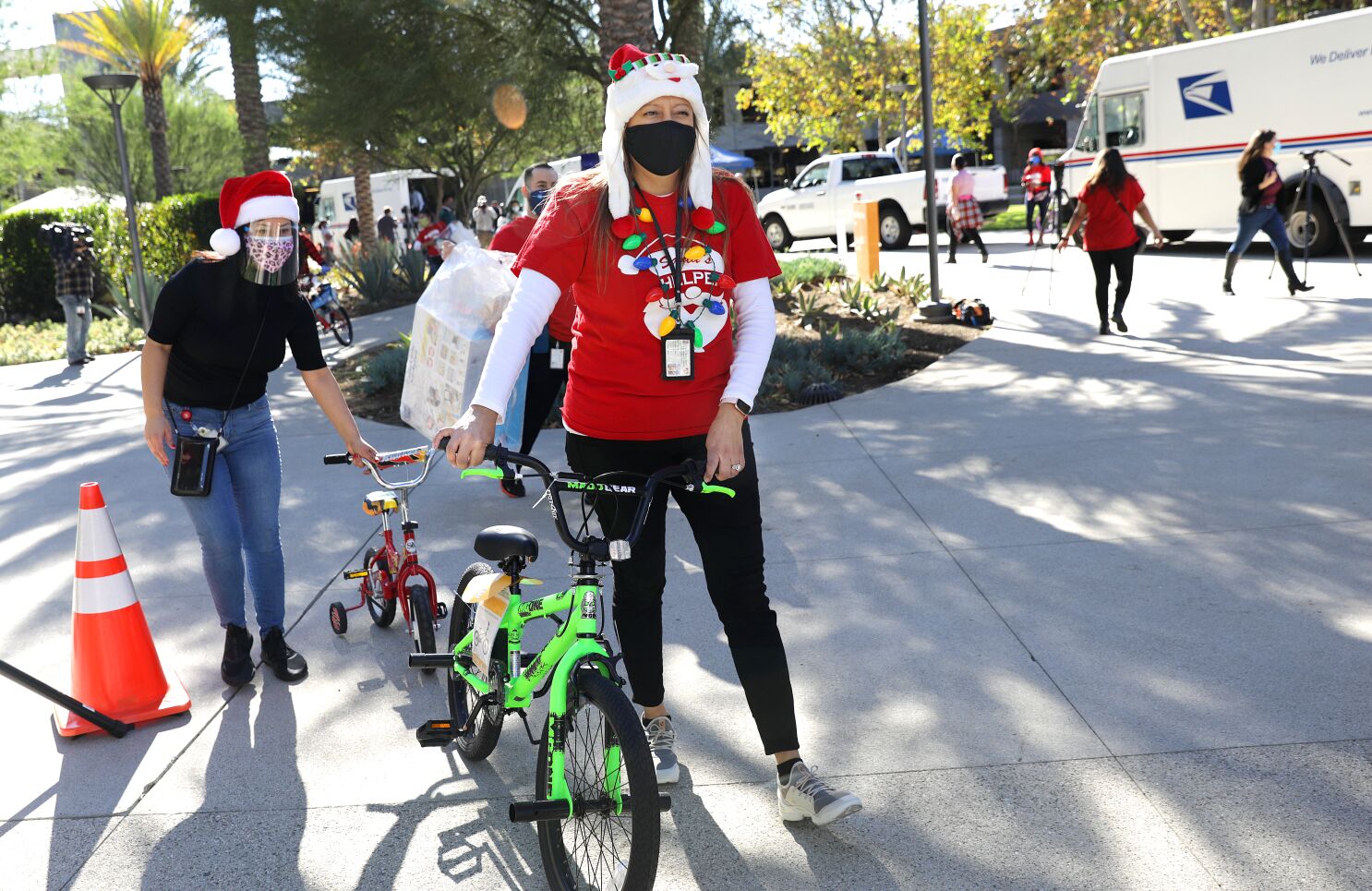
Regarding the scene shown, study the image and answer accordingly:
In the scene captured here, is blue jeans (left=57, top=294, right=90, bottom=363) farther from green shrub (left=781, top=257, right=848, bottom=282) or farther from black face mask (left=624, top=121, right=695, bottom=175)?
black face mask (left=624, top=121, right=695, bottom=175)

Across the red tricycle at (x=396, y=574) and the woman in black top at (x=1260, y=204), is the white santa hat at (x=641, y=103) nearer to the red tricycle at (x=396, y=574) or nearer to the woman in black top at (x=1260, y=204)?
the red tricycle at (x=396, y=574)

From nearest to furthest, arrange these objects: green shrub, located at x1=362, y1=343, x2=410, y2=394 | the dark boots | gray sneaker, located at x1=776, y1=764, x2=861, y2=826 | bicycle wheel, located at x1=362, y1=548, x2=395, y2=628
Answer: gray sneaker, located at x1=776, y1=764, x2=861, y2=826 < bicycle wheel, located at x1=362, y1=548, x2=395, y2=628 < green shrub, located at x1=362, y1=343, x2=410, y2=394 < the dark boots

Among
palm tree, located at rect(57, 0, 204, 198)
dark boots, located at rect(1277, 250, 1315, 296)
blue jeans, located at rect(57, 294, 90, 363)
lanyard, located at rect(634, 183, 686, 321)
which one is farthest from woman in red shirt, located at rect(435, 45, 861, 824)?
palm tree, located at rect(57, 0, 204, 198)

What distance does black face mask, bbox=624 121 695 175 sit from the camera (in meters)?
3.00

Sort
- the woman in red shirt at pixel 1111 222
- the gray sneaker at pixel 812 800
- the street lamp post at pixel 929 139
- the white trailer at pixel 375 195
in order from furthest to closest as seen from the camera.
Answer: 1. the white trailer at pixel 375 195
2. the street lamp post at pixel 929 139
3. the woman in red shirt at pixel 1111 222
4. the gray sneaker at pixel 812 800

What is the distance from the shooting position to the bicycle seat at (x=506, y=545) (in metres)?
3.04

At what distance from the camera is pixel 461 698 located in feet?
12.5

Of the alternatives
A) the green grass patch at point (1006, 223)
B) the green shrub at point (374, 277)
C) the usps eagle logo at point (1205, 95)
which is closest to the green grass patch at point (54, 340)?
the green shrub at point (374, 277)

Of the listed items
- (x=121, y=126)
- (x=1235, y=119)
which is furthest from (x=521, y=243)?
(x=1235, y=119)

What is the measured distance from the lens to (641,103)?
9.80ft

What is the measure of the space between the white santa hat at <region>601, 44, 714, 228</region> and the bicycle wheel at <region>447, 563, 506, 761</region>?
1209 millimetres

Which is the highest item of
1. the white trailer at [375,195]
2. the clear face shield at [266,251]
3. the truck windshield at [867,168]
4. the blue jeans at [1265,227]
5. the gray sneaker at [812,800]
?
the white trailer at [375,195]

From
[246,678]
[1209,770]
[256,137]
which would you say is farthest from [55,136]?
[1209,770]

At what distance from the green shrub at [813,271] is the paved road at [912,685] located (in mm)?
6702
